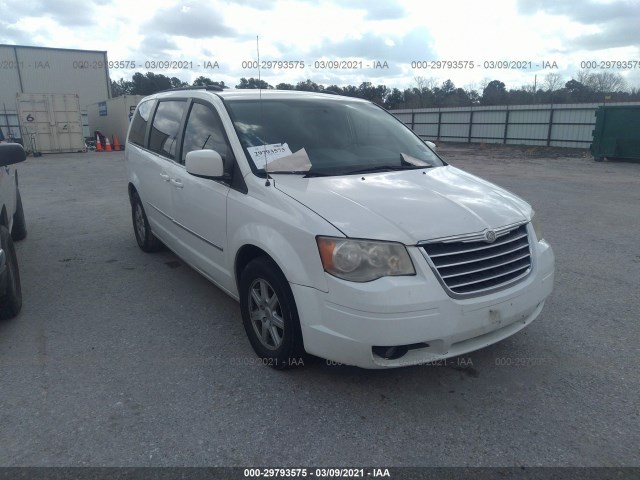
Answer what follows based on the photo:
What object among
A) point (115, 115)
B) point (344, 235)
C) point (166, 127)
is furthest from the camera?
point (115, 115)

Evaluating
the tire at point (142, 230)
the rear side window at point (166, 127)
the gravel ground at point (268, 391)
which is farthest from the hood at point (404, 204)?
the tire at point (142, 230)

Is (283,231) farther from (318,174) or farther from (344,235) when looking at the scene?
(318,174)

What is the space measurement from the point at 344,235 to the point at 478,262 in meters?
0.81

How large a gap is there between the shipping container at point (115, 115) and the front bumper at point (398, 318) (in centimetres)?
2408

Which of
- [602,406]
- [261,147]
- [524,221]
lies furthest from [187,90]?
[602,406]

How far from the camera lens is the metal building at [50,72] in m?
33.6

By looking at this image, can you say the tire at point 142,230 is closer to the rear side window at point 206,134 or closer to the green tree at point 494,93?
the rear side window at point 206,134

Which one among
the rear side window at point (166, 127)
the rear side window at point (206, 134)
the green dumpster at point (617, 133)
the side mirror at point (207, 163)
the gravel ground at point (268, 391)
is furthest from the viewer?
the green dumpster at point (617, 133)

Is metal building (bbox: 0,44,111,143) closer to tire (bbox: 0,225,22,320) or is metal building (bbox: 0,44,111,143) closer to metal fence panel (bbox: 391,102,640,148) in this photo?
metal fence panel (bbox: 391,102,640,148)

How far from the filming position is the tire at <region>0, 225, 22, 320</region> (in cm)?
383

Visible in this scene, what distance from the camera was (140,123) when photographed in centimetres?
556

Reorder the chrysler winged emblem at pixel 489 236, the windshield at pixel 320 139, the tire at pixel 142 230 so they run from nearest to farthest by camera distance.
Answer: the chrysler winged emblem at pixel 489 236 → the windshield at pixel 320 139 → the tire at pixel 142 230

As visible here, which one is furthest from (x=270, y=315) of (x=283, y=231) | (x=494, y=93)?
(x=494, y=93)

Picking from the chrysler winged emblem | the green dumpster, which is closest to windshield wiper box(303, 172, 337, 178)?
the chrysler winged emblem
